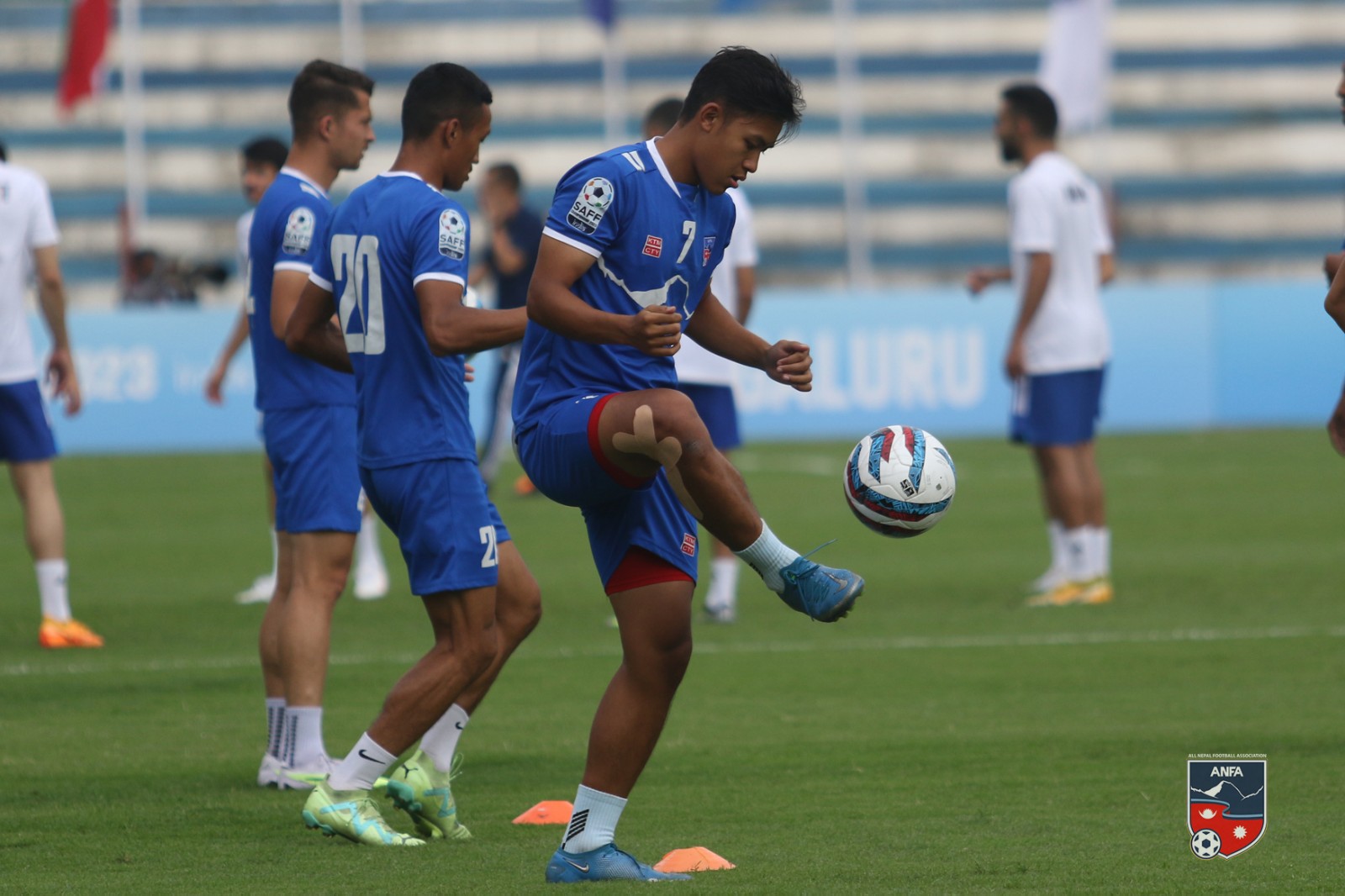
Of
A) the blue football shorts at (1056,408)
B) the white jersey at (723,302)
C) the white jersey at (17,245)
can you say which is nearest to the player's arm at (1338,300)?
the white jersey at (723,302)

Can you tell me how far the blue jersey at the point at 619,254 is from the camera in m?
4.76

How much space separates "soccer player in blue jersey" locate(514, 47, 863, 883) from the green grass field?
1.48 ft

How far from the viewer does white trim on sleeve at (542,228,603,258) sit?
476cm

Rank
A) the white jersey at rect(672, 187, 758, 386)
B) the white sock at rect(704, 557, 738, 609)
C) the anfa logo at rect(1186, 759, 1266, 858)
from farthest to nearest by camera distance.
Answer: the white sock at rect(704, 557, 738, 609) → the white jersey at rect(672, 187, 758, 386) → the anfa logo at rect(1186, 759, 1266, 858)

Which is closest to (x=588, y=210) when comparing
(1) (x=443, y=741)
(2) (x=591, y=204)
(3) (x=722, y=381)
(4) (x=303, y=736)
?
(2) (x=591, y=204)

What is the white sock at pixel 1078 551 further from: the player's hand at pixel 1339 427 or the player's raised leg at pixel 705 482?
the player's raised leg at pixel 705 482

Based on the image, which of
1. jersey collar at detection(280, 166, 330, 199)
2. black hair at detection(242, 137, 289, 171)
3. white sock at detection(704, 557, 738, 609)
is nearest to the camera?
jersey collar at detection(280, 166, 330, 199)

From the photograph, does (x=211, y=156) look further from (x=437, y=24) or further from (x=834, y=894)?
(x=834, y=894)

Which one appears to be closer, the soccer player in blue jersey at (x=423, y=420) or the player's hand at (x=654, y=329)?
the player's hand at (x=654, y=329)

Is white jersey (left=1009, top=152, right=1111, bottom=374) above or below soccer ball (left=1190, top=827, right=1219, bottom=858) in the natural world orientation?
above

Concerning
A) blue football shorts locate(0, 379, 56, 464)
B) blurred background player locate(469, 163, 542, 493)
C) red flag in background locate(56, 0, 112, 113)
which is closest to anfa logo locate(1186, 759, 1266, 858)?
blue football shorts locate(0, 379, 56, 464)

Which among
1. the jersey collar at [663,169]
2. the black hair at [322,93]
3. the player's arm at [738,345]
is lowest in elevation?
the player's arm at [738,345]

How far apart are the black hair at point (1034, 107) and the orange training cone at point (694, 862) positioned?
679cm

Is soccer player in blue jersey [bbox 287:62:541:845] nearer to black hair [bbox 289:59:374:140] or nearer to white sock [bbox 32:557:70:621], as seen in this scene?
black hair [bbox 289:59:374:140]
